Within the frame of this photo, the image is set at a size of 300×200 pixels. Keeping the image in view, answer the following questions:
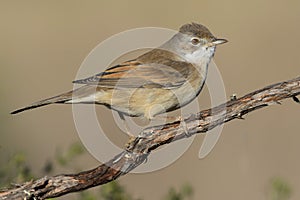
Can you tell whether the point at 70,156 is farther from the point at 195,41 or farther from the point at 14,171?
the point at 195,41

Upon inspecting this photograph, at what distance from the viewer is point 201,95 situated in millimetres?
9703

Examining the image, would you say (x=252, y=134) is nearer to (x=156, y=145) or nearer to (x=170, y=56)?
(x=170, y=56)

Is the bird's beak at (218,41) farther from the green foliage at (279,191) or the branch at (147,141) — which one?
the branch at (147,141)

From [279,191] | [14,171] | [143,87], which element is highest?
[143,87]

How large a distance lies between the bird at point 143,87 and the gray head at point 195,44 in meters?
0.25

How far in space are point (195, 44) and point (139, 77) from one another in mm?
774

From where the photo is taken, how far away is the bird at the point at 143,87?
16.7 ft

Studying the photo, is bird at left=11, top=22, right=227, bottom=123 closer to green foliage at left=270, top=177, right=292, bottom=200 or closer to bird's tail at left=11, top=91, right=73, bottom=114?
bird's tail at left=11, top=91, right=73, bottom=114

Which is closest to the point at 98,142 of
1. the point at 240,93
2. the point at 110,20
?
the point at 240,93

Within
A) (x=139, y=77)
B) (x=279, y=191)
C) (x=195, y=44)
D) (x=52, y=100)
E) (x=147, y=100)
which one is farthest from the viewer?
(x=279, y=191)

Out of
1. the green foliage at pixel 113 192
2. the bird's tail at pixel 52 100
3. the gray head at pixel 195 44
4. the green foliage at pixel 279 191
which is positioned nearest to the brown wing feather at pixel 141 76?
the bird's tail at pixel 52 100

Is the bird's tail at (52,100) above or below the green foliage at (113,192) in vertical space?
above

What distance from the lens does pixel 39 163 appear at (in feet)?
32.2

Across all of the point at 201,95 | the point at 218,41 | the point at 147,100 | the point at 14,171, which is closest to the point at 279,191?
the point at 218,41
